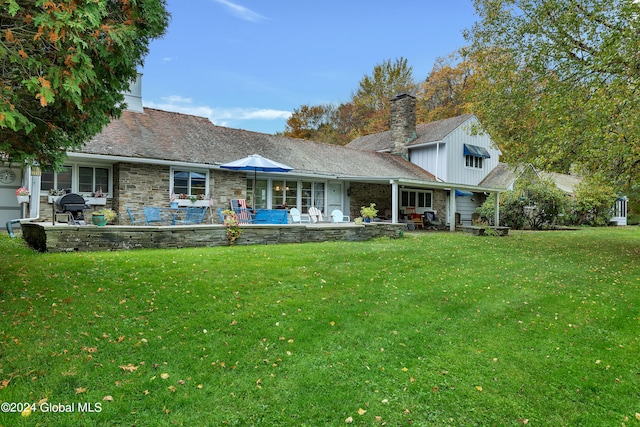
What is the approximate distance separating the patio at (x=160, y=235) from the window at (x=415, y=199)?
27.9ft

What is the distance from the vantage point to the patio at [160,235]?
797 centimetres

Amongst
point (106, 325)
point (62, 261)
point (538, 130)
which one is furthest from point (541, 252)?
point (62, 261)

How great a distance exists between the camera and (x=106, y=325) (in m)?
4.32

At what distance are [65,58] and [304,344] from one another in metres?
3.77

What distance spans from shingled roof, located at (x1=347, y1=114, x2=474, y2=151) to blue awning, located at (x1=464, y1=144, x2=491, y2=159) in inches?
60.2

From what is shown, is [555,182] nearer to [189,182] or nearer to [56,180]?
[189,182]

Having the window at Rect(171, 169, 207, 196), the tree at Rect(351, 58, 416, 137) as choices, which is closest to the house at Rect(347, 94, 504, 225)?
the window at Rect(171, 169, 207, 196)

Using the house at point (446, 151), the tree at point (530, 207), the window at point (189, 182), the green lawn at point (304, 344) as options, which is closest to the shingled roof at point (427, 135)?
the house at point (446, 151)

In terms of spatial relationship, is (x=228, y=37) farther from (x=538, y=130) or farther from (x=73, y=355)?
(x=73, y=355)

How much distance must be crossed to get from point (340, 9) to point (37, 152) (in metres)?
16.7

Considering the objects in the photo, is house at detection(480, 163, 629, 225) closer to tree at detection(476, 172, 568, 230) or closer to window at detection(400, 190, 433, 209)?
tree at detection(476, 172, 568, 230)

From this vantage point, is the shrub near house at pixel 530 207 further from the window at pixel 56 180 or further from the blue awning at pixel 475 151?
the window at pixel 56 180

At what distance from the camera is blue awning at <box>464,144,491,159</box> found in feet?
69.1

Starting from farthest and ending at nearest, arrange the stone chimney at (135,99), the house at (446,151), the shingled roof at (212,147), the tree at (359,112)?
the tree at (359,112), the house at (446,151), the stone chimney at (135,99), the shingled roof at (212,147)
